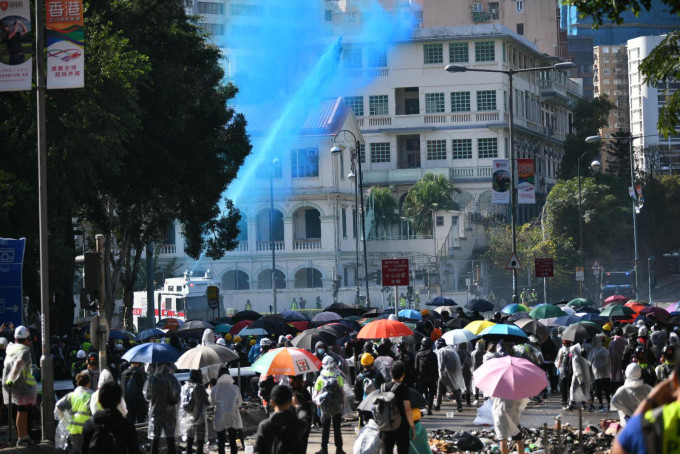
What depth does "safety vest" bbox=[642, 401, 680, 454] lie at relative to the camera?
7184mm

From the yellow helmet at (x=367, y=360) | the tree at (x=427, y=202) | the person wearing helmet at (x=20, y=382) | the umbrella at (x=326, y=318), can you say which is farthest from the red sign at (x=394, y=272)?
the tree at (x=427, y=202)

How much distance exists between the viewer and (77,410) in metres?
14.6

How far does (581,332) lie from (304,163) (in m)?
58.2

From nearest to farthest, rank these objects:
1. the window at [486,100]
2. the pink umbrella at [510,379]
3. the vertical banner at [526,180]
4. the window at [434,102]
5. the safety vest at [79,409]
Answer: the safety vest at [79,409]
the pink umbrella at [510,379]
the vertical banner at [526,180]
the window at [486,100]
the window at [434,102]

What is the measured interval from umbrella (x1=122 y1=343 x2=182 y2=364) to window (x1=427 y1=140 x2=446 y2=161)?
254 feet

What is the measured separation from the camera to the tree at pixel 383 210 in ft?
280

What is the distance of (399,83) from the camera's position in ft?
316

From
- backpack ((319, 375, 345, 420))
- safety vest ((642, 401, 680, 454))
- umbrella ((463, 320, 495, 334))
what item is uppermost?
safety vest ((642, 401, 680, 454))

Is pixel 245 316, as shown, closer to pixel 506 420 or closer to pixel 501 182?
pixel 501 182

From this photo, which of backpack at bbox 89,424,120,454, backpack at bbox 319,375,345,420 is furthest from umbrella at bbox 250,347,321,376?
backpack at bbox 89,424,120,454

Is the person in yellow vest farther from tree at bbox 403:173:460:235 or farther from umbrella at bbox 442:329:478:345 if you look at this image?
tree at bbox 403:173:460:235

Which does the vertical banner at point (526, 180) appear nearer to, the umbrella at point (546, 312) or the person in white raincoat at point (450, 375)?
the umbrella at point (546, 312)

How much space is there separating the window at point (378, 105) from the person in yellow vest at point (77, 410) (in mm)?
82610

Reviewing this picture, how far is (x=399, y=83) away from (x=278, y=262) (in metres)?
21.4
